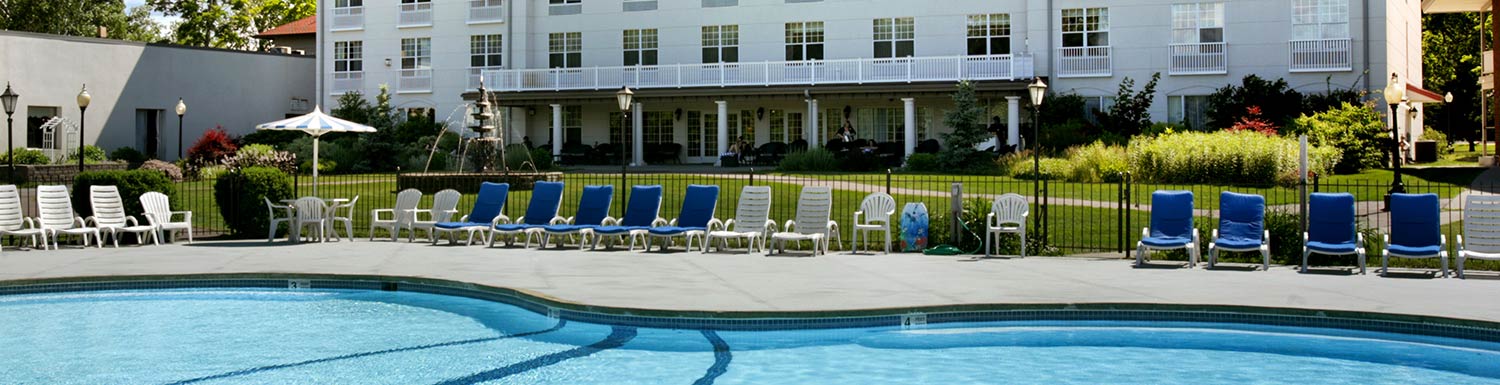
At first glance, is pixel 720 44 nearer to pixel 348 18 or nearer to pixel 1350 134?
pixel 348 18

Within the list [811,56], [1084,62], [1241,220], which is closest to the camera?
[1241,220]

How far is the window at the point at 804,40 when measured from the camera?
39.2 metres

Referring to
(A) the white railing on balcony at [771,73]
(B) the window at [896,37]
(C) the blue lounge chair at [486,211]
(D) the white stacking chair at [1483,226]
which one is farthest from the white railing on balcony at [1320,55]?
(C) the blue lounge chair at [486,211]

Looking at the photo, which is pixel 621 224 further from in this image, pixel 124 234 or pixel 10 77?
pixel 10 77

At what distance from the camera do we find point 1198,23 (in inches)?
1371

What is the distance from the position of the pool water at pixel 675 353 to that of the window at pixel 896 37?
27824 mm

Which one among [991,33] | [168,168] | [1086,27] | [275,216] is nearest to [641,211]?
[275,216]

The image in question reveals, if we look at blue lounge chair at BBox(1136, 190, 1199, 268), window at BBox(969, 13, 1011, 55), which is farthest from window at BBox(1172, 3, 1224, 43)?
blue lounge chair at BBox(1136, 190, 1199, 268)

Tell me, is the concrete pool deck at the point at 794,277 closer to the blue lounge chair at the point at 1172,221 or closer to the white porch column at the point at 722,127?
the blue lounge chair at the point at 1172,221

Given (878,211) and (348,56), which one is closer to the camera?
(878,211)

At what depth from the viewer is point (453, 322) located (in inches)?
447

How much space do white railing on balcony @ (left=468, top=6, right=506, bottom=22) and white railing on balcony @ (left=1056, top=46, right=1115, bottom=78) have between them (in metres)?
18.3

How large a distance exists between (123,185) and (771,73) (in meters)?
22.6

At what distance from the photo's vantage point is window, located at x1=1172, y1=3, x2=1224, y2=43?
34688mm
